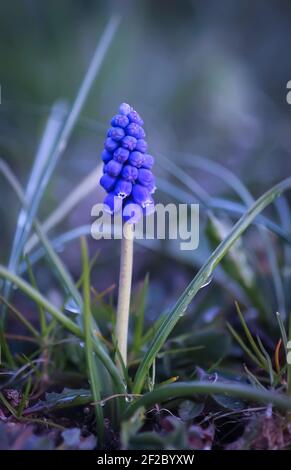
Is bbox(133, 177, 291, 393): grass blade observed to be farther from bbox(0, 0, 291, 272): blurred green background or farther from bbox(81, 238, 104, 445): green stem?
bbox(0, 0, 291, 272): blurred green background

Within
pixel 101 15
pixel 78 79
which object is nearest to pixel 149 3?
pixel 101 15

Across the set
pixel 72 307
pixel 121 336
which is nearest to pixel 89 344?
pixel 121 336

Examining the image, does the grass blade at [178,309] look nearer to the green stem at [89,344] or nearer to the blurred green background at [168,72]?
the green stem at [89,344]

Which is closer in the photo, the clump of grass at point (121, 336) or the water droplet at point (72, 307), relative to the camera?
the clump of grass at point (121, 336)

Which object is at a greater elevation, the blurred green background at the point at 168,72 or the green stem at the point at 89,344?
the blurred green background at the point at 168,72

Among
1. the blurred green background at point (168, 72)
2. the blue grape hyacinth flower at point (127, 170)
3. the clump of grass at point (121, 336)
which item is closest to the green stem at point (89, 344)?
the clump of grass at point (121, 336)

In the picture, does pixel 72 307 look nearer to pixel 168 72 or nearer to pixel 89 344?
pixel 89 344
